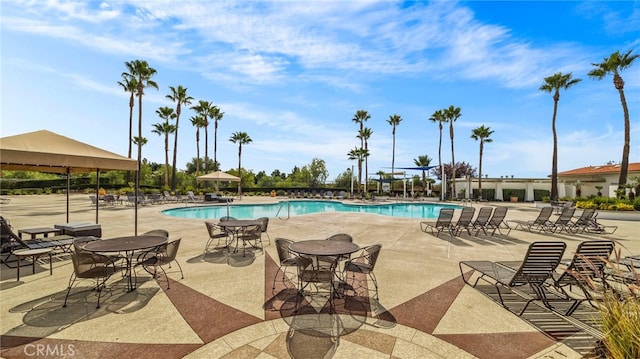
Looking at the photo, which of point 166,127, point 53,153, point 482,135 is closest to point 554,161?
point 482,135

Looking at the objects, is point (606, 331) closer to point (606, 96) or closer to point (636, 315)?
point (636, 315)

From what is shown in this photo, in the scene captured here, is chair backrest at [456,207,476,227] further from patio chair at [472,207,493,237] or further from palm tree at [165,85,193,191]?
palm tree at [165,85,193,191]

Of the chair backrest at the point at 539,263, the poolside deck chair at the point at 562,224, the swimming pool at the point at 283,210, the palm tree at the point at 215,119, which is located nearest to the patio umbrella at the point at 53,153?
the swimming pool at the point at 283,210

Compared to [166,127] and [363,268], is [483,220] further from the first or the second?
[166,127]

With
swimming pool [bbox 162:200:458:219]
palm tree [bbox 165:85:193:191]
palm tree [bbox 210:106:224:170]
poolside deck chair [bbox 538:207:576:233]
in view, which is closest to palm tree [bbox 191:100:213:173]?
palm tree [bbox 210:106:224:170]

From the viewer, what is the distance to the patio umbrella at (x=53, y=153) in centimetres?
440

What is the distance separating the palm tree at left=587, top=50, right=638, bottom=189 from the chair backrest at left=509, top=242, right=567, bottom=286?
20.1 metres

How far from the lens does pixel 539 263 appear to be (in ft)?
11.4

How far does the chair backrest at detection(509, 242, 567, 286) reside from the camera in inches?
136

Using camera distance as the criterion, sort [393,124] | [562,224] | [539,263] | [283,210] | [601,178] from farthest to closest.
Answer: [393,124]
[601,178]
[283,210]
[562,224]
[539,263]

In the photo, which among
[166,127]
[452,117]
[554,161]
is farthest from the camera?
[166,127]

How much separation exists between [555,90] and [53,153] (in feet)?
99.1

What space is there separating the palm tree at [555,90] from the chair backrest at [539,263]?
23782 millimetres

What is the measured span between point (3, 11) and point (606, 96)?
29.1 meters
